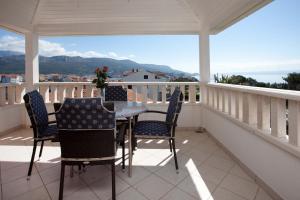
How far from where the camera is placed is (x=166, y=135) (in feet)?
8.65

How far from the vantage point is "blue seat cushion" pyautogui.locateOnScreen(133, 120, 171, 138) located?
8.68 feet

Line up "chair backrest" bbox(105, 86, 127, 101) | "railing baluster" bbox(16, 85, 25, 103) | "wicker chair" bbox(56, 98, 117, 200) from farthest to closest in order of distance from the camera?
"railing baluster" bbox(16, 85, 25, 103)
"chair backrest" bbox(105, 86, 127, 101)
"wicker chair" bbox(56, 98, 117, 200)

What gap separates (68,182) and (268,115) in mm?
2357

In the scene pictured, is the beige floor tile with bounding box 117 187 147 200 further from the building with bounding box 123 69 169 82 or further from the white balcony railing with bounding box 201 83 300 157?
the building with bounding box 123 69 169 82

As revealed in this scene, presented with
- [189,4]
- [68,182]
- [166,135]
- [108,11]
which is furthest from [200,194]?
[108,11]

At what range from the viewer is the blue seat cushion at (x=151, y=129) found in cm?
265

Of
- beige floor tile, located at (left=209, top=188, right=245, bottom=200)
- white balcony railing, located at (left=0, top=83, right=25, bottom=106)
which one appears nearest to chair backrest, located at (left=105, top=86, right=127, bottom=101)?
beige floor tile, located at (left=209, top=188, right=245, bottom=200)

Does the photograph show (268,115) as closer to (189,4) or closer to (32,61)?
(189,4)

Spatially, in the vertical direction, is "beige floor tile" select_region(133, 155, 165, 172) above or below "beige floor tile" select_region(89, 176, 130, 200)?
above

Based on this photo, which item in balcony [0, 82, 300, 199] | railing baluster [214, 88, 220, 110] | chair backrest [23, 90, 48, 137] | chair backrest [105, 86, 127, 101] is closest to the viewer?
balcony [0, 82, 300, 199]

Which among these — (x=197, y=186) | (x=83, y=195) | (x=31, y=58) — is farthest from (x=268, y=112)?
(x=31, y=58)

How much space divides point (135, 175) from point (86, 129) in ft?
3.36

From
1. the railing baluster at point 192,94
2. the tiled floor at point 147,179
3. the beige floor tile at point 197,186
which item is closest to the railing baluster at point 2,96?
the tiled floor at point 147,179

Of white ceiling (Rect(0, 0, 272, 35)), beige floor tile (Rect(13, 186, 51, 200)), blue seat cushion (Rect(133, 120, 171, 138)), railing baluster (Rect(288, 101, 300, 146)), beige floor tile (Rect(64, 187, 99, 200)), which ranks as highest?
white ceiling (Rect(0, 0, 272, 35))
